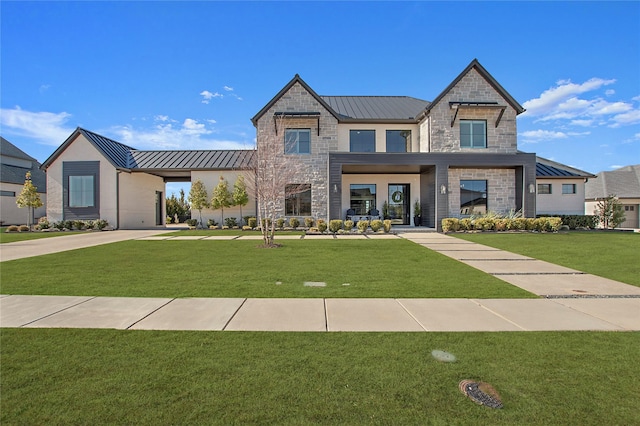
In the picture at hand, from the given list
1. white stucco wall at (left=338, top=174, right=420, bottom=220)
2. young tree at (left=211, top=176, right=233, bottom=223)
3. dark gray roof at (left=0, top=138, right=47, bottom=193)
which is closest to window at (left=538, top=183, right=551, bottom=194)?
white stucco wall at (left=338, top=174, right=420, bottom=220)

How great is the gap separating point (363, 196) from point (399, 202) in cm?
274

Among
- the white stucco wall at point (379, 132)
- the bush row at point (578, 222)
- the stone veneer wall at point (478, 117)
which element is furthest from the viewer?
the white stucco wall at point (379, 132)

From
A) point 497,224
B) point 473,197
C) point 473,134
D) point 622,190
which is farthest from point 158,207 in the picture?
point 622,190

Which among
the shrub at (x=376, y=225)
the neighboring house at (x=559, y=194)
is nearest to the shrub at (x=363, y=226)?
the shrub at (x=376, y=225)

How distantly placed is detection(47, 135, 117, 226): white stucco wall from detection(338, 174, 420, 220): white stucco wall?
17.0 metres

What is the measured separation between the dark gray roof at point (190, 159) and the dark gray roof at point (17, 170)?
17.1m

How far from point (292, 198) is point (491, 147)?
44.7ft

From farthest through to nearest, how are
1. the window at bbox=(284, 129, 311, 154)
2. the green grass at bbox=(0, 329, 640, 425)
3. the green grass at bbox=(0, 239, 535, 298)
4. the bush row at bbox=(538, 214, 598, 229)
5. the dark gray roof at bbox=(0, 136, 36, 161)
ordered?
the dark gray roof at bbox=(0, 136, 36, 161), the window at bbox=(284, 129, 311, 154), the bush row at bbox=(538, 214, 598, 229), the green grass at bbox=(0, 239, 535, 298), the green grass at bbox=(0, 329, 640, 425)

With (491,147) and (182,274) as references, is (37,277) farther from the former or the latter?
(491,147)

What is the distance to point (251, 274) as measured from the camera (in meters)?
7.41

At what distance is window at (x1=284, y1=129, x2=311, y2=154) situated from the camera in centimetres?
2038

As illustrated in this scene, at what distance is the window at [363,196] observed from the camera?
21.9m

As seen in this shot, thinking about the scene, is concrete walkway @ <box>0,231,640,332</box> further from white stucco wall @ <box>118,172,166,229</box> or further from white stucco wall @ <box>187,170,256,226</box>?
white stucco wall @ <box>118,172,166,229</box>

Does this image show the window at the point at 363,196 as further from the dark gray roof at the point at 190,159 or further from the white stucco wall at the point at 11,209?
the white stucco wall at the point at 11,209
